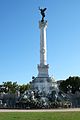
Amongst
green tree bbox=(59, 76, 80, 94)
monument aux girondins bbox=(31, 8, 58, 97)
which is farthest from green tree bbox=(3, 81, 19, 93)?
monument aux girondins bbox=(31, 8, 58, 97)

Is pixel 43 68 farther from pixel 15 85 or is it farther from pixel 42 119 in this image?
pixel 42 119

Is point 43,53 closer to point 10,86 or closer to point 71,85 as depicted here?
point 71,85

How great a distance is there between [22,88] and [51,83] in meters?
33.4

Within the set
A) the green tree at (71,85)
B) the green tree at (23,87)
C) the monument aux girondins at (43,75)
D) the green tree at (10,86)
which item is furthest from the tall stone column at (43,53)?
the green tree at (10,86)

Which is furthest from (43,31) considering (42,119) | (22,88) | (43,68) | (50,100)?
(42,119)

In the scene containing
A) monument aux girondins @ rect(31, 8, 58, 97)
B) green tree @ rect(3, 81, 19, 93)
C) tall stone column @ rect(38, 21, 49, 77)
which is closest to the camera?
monument aux girondins @ rect(31, 8, 58, 97)

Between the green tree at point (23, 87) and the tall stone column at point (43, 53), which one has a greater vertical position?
the tall stone column at point (43, 53)

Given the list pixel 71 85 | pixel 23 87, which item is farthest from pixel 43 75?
pixel 23 87

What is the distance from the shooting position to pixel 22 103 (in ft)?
180

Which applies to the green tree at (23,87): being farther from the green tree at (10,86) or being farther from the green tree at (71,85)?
the green tree at (71,85)

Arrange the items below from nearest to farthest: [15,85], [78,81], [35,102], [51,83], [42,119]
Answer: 1. [42,119]
2. [35,102]
3. [51,83]
4. [78,81]
5. [15,85]

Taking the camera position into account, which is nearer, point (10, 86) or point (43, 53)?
point (43, 53)

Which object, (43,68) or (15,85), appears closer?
(43,68)

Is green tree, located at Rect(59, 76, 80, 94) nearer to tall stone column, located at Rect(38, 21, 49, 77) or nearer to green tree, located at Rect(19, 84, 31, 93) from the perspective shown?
green tree, located at Rect(19, 84, 31, 93)
